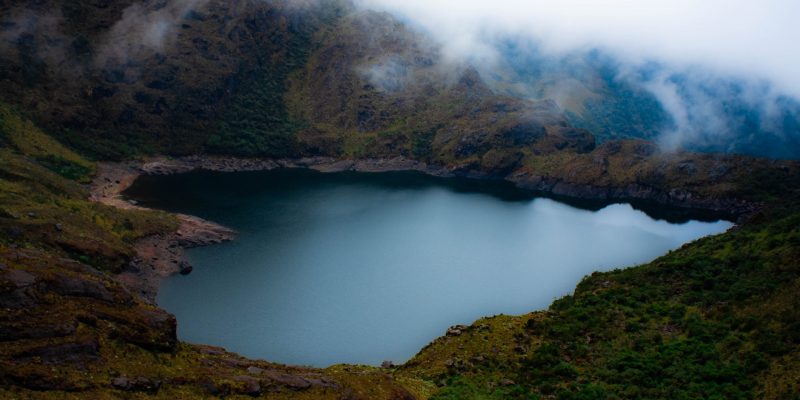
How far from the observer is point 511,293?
342 feet

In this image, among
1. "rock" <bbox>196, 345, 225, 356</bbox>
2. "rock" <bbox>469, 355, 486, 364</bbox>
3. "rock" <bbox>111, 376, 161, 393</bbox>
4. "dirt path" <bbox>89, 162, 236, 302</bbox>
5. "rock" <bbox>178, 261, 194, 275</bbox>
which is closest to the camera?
"rock" <bbox>111, 376, 161, 393</bbox>

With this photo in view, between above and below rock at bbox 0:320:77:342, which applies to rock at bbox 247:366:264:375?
below

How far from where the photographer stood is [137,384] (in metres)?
35.0

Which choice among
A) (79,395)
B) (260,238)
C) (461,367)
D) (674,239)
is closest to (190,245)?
(260,238)

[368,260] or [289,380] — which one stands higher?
[368,260]

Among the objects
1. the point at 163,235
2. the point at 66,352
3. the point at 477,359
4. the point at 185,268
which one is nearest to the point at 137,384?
the point at 66,352

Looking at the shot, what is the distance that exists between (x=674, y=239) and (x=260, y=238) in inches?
3691

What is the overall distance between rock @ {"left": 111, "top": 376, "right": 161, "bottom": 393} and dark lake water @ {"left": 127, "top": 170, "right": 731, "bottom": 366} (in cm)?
4213

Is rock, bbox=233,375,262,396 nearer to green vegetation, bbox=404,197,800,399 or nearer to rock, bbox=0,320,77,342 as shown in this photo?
rock, bbox=0,320,77,342

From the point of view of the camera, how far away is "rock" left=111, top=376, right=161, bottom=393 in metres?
34.4

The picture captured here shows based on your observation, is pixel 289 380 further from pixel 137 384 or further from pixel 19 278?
pixel 19 278

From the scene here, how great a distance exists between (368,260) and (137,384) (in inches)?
3388

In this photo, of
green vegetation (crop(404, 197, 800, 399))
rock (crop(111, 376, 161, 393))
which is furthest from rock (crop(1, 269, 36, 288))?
green vegetation (crop(404, 197, 800, 399))

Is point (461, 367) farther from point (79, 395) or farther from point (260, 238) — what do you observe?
point (260, 238)
